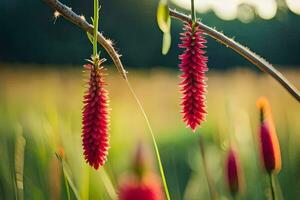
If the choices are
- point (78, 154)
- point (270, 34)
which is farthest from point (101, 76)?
point (270, 34)

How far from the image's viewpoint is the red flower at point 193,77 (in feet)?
2.21

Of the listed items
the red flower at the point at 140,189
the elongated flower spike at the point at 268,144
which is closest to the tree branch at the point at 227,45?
the elongated flower spike at the point at 268,144

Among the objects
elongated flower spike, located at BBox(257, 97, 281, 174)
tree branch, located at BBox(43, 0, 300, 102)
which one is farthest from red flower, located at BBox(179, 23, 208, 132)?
elongated flower spike, located at BBox(257, 97, 281, 174)

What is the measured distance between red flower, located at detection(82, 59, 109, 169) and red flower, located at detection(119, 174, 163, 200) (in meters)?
0.22

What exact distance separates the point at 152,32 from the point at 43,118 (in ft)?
46.1

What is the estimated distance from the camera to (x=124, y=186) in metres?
0.43

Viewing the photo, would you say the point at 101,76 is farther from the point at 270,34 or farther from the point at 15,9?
the point at 270,34

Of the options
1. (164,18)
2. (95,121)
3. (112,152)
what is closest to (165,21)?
(164,18)

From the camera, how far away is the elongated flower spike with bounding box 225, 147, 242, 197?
2.90 feet

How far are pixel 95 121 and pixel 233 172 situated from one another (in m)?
0.28

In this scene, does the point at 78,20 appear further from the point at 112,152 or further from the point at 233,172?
the point at 112,152

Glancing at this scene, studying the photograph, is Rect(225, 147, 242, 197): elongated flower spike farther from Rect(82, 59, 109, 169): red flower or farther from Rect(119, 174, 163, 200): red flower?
Rect(119, 174, 163, 200): red flower

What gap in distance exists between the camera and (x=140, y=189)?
15.9 inches

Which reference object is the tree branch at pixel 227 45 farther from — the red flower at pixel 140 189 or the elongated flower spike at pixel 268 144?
the red flower at pixel 140 189
